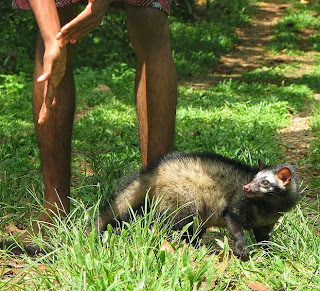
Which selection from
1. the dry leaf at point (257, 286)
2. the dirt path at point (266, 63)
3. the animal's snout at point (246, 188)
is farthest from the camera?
the dirt path at point (266, 63)

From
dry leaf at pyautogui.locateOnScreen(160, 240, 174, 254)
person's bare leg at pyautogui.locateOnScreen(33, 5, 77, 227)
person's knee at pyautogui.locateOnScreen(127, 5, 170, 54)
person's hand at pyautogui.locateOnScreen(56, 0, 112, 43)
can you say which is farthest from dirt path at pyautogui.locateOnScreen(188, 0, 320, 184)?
person's hand at pyautogui.locateOnScreen(56, 0, 112, 43)

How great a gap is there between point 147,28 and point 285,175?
1122mm

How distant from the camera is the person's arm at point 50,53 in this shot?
3.40 m

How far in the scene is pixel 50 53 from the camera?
3410mm

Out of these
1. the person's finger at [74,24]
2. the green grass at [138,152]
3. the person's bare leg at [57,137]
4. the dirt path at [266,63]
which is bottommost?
the dirt path at [266,63]

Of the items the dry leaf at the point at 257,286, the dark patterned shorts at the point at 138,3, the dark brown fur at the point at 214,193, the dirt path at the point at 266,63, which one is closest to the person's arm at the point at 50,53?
the dark patterned shorts at the point at 138,3

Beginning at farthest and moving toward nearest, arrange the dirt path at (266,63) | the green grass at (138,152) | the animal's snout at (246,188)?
the dirt path at (266,63) → the animal's snout at (246,188) → the green grass at (138,152)

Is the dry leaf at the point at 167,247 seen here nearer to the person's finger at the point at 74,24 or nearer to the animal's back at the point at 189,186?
the animal's back at the point at 189,186

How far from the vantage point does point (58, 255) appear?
10.4ft

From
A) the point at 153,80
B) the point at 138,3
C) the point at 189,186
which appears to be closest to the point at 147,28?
the point at 138,3

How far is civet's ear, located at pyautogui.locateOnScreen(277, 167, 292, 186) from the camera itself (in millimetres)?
3832

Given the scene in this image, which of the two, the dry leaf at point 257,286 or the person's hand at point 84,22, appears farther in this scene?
the person's hand at point 84,22

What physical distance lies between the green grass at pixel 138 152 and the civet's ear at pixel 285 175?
26 cm

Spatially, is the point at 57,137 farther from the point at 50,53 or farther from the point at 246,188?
the point at 246,188
